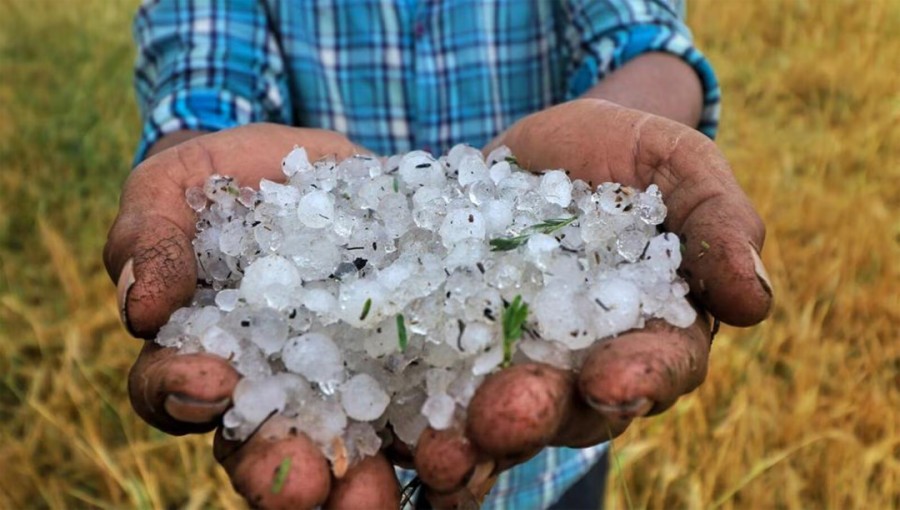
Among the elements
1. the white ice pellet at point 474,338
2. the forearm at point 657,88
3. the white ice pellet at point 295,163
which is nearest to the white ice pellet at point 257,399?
the white ice pellet at point 474,338

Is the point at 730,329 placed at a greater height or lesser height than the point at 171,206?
lesser

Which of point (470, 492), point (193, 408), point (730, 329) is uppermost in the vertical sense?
point (193, 408)

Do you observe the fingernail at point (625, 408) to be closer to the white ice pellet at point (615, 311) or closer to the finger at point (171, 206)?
the white ice pellet at point (615, 311)

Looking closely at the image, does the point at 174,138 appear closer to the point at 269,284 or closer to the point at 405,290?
the point at 269,284

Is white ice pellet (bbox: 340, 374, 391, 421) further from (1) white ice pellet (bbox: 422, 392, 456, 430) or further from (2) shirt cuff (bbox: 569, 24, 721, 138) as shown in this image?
(2) shirt cuff (bbox: 569, 24, 721, 138)

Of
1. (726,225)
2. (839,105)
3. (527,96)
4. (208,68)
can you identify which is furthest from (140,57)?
(839,105)

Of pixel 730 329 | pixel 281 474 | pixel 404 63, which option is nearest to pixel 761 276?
pixel 281 474

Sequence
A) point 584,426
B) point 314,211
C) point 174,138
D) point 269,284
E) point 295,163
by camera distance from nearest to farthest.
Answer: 1. point 584,426
2. point 269,284
3. point 314,211
4. point 295,163
5. point 174,138

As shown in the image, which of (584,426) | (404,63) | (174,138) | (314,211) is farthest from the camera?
(404,63)
